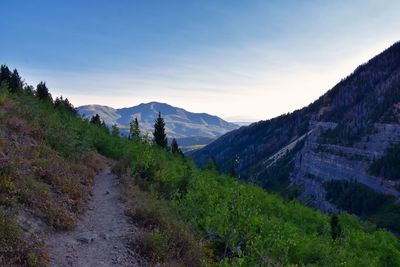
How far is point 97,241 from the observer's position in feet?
55.3

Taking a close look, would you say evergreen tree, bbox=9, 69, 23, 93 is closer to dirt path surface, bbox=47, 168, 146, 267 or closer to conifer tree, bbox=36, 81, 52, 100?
conifer tree, bbox=36, 81, 52, 100

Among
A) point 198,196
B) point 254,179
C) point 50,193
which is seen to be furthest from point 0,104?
point 254,179

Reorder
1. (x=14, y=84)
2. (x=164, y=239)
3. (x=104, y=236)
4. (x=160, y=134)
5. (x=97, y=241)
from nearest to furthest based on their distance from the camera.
→ 1. (x=164, y=239)
2. (x=97, y=241)
3. (x=104, y=236)
4. (x=14, y=84)
5. (x=160, y=134)

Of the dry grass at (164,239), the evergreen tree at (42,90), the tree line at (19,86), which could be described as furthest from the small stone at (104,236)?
the evergreen tree at (42,90)

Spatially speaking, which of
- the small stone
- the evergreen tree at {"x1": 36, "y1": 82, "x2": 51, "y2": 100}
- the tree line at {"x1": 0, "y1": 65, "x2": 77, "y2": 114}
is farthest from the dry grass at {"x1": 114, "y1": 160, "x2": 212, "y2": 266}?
the evergreen tree at {"x1": 36, "y1": 82, "x2": 51, "y2": 100}

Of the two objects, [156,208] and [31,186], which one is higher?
Result: [31,186]

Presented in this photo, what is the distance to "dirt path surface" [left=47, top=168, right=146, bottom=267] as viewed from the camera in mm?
14703

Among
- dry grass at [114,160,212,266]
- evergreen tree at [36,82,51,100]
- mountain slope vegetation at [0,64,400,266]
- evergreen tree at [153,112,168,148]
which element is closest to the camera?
mountain slope vegetation at [0,64,400,266]

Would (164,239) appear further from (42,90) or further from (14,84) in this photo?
(42,90)

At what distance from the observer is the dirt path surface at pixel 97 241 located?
14.7m

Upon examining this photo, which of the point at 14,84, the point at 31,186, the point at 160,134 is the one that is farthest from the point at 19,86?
the point at 31,186

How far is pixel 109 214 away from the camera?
68.2 ft

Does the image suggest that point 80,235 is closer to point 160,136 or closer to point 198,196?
point 198,196

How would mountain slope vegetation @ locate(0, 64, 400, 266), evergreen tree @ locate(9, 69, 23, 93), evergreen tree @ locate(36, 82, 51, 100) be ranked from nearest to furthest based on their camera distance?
1. mountain slope vegetation @ locate(0, 64, 400, 266)
2. evergreen tree @ locate(9, 69, 23, 93)
3. evergreen tree @ locate(36, 82, 51, 100)
